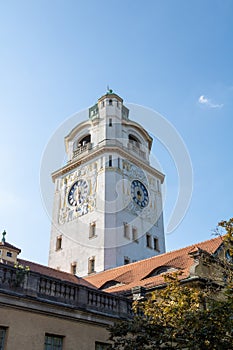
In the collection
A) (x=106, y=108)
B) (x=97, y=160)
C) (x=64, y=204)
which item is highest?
(x=106, y=108)

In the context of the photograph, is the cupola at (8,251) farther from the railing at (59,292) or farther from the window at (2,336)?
the window at (2,336)

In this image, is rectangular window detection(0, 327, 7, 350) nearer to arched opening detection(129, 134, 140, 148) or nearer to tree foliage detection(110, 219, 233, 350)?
tree foliage detection(110, 219, 233, 350)

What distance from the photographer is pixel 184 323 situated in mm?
13727

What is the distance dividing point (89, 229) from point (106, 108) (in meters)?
16.9

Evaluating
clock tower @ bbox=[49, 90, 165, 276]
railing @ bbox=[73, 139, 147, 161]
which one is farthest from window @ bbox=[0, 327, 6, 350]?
railing @ bbox=[73, 139, 147, 161]

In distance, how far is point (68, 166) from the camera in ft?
162

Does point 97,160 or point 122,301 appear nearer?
point 122,301

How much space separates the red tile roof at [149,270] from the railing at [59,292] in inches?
216

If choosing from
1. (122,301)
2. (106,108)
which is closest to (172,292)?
(122,301)

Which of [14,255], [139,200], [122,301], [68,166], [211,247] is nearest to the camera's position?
[122,301]

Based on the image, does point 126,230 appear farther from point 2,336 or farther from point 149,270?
point 2,336

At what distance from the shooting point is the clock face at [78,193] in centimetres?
4572

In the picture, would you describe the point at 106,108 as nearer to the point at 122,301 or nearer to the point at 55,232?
the point at 55,232

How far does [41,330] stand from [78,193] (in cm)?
3109
